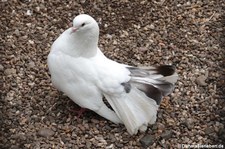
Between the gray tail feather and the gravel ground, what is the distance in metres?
0.34

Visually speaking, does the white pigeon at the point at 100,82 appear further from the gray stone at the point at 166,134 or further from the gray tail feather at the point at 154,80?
the gray stone at the point at 166,134

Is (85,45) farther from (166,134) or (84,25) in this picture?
(166,134)

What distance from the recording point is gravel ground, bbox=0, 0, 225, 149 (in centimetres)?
384

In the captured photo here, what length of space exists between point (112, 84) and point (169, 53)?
1.09 meters

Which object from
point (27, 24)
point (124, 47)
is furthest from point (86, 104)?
point (27, 24)

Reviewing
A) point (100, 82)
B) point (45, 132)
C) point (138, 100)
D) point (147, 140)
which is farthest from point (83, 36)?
point (147, 140)

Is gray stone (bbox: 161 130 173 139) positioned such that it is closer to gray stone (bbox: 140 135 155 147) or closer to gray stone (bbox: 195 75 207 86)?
gray stone (bbox: 140 135 155 147)

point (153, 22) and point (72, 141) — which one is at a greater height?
point (153, 22)

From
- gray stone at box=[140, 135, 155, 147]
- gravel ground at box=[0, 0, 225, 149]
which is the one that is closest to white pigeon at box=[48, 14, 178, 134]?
gray stone at box=[140, 135, 155, 147]

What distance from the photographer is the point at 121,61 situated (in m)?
4.44

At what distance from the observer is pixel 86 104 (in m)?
3.76

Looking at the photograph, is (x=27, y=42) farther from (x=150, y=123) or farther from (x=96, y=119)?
(x=150, y=123)

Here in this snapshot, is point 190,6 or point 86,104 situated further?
point 190,6

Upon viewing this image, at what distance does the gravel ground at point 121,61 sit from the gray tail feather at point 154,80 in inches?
13.4
